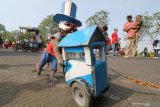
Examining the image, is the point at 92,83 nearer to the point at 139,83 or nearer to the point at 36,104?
the point at 36,104

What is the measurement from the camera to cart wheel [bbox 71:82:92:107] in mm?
3758

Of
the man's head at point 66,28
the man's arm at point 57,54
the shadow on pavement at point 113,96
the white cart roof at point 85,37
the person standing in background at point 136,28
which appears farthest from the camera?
the person standing in background at point 136,28

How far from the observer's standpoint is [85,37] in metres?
3.75

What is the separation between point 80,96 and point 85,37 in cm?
104

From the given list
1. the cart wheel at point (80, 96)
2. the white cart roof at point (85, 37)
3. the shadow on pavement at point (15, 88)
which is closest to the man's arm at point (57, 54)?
the white cart roof at point (85, 37)

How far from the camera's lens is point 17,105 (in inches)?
166

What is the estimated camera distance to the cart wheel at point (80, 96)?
376cm

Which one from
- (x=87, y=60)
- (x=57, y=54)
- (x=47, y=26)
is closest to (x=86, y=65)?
(x=87, y=60)

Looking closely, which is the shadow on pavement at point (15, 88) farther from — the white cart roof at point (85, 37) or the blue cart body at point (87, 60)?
the white cart roof at point (85, 37)

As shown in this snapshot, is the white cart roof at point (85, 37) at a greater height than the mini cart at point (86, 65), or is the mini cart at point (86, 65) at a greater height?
the white cart roof at point (85, 37)

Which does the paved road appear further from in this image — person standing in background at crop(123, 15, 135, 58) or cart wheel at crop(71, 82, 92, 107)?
person standing in background at crop(123, 15, 135, 58)

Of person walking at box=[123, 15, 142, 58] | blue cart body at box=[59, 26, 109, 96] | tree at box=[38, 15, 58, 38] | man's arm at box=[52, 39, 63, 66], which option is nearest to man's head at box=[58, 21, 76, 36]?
man's arm at box=[52, 39, 63, 66]

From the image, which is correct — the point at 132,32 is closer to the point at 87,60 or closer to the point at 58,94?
the point at 58,94

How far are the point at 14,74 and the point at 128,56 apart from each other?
7.14 meters
